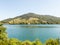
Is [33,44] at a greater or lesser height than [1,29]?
lesser

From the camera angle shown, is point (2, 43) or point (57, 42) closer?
point (2, 43)

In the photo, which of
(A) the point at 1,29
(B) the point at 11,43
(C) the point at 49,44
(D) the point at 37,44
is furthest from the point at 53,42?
(A) the point at 1,29

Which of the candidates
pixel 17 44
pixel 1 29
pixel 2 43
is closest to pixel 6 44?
pixel 2 43

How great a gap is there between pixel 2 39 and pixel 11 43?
4.64 ft

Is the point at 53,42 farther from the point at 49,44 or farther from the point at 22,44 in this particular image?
the point at 22,44

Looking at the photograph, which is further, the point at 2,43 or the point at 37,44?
the point at 37,44

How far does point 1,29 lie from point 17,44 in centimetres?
332

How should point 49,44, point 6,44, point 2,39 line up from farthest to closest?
1. point 49,44
2. point 2,39
3. point 6,44

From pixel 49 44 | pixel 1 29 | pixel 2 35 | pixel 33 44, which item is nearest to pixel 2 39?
pixel 2 35

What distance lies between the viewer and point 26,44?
2044 cm

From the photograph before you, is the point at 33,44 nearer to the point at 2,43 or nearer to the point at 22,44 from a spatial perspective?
the point at 22,44

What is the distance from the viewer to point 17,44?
20031mm

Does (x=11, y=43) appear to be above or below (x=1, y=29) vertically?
below

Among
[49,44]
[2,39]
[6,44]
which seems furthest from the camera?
[49,44]
